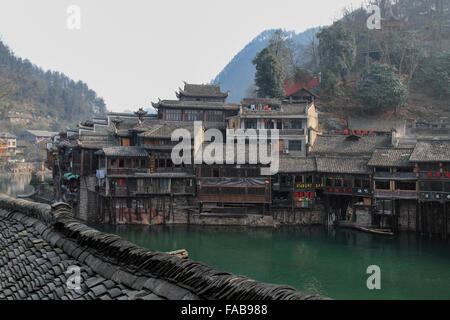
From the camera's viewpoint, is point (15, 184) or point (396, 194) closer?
point (396, 194)

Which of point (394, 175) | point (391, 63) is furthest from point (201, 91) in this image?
point (391, 63)

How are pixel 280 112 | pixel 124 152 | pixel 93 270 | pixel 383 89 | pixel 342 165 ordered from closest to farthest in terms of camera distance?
1. pixel 93 270
2. pixel 342 165
3. pixel 124 152
4. pixel 280 112
5. pixel 383 89

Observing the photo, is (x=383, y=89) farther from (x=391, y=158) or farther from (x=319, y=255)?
(x=319, y=255)

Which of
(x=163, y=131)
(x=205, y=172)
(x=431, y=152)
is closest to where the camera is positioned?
(x=431, y=152)

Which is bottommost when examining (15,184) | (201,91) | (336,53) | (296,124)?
(15,184)

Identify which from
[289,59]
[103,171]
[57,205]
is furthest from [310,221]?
[289,59]

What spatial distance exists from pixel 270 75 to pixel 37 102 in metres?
108

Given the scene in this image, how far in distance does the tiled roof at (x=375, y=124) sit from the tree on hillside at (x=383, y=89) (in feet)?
10.5

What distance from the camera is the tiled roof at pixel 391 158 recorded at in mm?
33156

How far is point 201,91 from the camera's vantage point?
5150 centimetres

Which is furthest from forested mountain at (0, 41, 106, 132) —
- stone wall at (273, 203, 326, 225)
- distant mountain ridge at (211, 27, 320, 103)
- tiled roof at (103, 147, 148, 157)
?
stone wall at (273, 203, 326, 225)

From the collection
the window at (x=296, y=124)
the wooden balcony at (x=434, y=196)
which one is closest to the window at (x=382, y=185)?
the wooden balcony at (x=434, y=196)

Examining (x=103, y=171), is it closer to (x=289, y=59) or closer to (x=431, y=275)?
(x=431, y=275)

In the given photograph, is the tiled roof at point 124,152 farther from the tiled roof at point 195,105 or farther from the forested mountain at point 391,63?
the forested mountain at point 391,63
